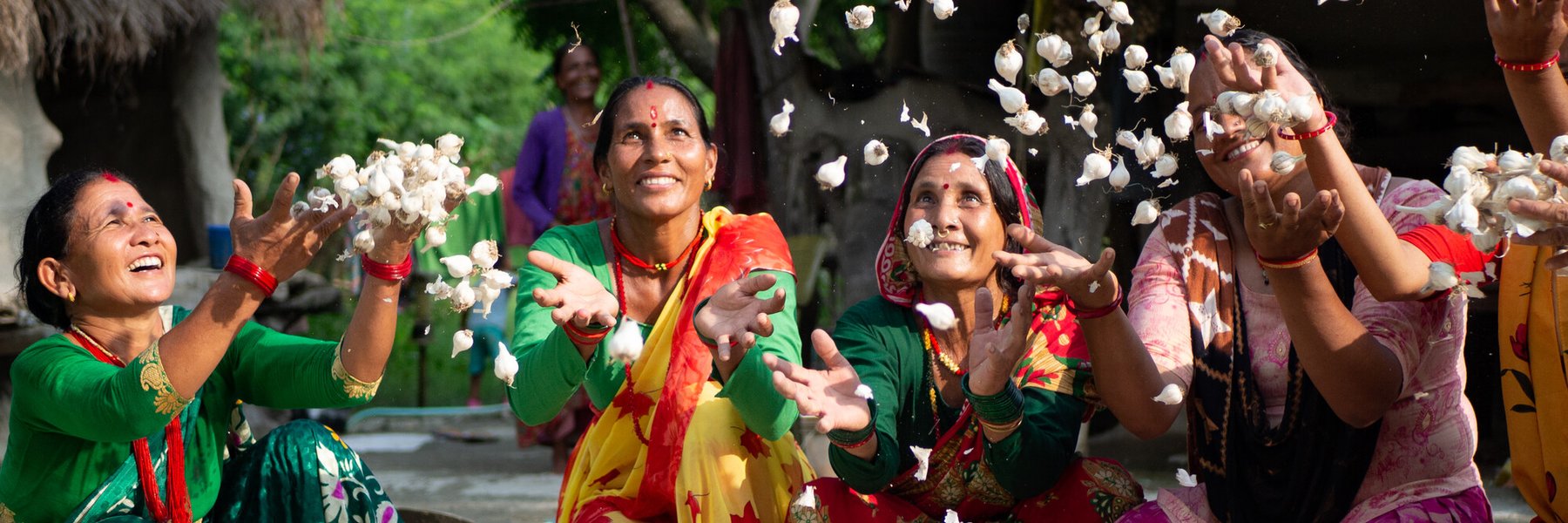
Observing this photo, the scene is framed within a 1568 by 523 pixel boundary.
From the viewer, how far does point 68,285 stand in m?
2.94

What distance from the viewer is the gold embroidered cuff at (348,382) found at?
2887mm

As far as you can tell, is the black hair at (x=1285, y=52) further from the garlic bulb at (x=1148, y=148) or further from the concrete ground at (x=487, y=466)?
the concrete ground at (x=487, y=466)

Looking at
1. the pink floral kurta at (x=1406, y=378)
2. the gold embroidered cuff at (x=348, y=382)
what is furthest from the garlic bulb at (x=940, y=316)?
the gold embroidered cuff at (x=348, y=382)

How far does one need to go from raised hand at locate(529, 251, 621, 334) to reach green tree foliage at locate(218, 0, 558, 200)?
980 cm

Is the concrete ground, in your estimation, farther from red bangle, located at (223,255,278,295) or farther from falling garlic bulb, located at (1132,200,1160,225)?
falling garlic bulb, located at (1132,200,1160,225)

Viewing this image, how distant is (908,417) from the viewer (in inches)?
119

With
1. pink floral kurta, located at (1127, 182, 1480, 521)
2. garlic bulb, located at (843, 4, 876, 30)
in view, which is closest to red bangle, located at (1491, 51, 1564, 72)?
pink floral kurta, located at (1127, 182, 1480, 521)

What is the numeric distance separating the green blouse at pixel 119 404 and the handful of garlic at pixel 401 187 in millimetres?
368

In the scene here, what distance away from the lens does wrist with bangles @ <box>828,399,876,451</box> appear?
8.95 feet

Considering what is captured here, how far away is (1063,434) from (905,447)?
1.14 feet

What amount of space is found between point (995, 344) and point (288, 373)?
146 centimetres

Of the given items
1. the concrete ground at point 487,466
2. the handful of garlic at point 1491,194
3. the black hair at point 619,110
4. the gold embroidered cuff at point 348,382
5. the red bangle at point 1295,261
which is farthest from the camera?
the concrete ground at point 487,466

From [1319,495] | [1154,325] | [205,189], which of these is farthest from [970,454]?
[205,189]

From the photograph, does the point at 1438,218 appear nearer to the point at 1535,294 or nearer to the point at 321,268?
the point at 1535,294
